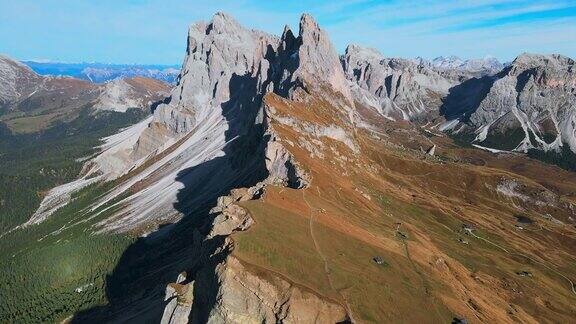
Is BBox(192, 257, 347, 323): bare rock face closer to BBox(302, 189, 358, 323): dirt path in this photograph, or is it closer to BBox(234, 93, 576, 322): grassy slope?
BBox(302, 189, 358, 323): dirt path

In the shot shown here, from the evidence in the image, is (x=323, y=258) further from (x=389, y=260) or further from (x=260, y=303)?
(x=389, y=260)

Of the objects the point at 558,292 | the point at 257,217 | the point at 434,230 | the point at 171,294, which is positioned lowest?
the point at 558,292

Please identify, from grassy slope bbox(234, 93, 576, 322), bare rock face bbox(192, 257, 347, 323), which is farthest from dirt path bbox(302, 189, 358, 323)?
bare rock face bbox(192, 257, 347, 323)

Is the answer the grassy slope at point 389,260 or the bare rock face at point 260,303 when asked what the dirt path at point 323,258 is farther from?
the bare rock face at point 260,303

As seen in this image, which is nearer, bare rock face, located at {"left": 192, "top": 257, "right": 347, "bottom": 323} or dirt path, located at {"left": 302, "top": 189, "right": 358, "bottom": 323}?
bare rock face, located at {"left": 192, "top": 257, "right": 347, "bottom": 323}

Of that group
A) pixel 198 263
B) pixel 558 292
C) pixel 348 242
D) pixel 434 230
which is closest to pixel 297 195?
pixel 348 242

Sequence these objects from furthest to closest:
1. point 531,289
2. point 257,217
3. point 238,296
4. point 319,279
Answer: point 531,289 < point 257,217 < point 319,279 < point 238,296

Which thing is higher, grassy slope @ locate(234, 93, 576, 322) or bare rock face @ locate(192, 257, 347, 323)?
bare rock face @ locate(192, 257, 347, 323)

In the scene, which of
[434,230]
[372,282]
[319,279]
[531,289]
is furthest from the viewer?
[434,230]

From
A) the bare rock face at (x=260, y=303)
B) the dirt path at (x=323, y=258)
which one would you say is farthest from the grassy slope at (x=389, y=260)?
the bare rock face at (x=260, y=303)

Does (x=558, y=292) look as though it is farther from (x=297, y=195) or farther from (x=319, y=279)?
(x=319, y=279)

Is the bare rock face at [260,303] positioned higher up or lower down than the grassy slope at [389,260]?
higher up
